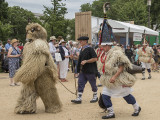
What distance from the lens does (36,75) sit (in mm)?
5609

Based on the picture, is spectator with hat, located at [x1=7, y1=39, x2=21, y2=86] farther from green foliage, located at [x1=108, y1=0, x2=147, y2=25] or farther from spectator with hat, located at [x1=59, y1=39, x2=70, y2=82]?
green foliage, located at [x1=108, y1=0, x2=147, y2=25]

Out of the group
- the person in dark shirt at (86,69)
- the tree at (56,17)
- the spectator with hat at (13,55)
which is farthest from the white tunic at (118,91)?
the tree at (56,17)

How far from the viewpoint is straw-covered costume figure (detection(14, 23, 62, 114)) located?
559 cm

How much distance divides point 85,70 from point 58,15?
20.1m

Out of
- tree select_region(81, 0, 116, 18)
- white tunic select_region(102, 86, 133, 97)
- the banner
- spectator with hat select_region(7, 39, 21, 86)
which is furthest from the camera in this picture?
tree select_region(81, 0, 116, 18)

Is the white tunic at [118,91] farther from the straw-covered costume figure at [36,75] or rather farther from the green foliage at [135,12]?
the green foliage at [135,12]

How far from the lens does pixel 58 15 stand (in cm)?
2656

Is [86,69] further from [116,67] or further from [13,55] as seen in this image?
[13,55]

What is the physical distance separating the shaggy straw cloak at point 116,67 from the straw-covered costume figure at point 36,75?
1.29m

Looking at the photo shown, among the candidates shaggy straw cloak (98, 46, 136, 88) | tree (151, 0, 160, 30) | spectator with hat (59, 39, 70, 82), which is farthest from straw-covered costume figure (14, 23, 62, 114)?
tree (151, 0, 160, 30)

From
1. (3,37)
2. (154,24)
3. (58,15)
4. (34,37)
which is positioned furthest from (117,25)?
(154,24)

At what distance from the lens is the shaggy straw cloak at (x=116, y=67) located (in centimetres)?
535

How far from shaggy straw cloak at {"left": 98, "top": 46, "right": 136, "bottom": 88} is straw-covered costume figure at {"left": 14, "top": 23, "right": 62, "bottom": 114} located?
4.23 ft

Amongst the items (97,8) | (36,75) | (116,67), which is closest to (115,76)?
(116,67)
